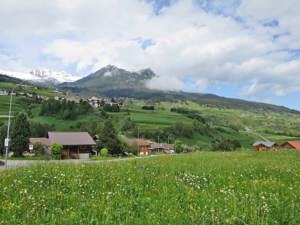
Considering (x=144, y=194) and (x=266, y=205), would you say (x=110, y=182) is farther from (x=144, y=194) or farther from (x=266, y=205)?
(x=266, y=205)

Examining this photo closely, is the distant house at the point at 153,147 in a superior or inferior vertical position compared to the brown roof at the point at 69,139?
inferior

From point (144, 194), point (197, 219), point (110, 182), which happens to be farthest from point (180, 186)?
point (197, 219)

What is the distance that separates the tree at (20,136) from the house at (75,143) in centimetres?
1395

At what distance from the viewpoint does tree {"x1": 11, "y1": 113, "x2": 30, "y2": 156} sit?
99000 mm

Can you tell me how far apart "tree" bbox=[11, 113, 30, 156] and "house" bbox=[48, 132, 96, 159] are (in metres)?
14.0

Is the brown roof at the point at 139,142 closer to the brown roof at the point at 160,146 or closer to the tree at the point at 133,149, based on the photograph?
the brown roof at the point at 160,146

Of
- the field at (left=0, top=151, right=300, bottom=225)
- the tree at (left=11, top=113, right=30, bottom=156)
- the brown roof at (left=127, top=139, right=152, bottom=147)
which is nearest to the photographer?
the field at (left=0, top=151, right=300, bottom=225)

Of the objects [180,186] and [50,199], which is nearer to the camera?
[50,199]

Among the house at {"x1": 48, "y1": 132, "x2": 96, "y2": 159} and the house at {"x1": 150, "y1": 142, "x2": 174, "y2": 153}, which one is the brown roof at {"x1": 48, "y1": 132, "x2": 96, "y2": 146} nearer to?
the house at {"x1": 48, "y1": 132, "x2": 96, "y2": 159}

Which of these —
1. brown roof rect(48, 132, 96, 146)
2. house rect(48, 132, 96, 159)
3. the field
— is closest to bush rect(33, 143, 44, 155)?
brown roof rect(48, 132, 96, 146)

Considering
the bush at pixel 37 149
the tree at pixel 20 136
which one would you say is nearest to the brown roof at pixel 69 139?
the bush at pixel 37 149

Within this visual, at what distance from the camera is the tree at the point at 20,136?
9900cm

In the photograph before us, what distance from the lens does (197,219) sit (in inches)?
227

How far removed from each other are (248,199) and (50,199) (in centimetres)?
449
